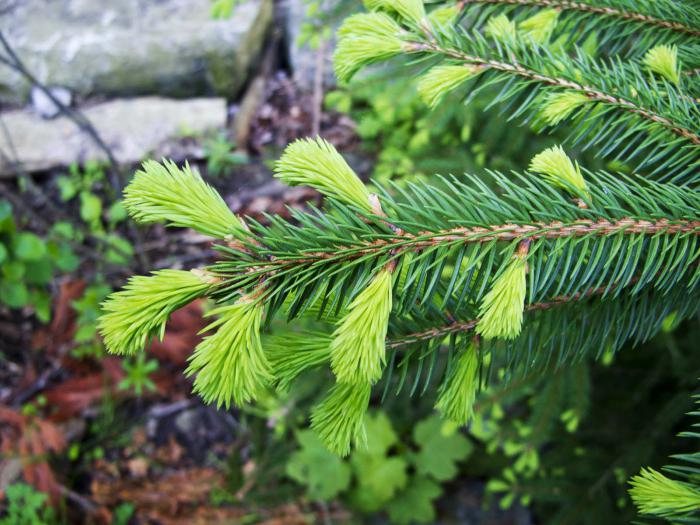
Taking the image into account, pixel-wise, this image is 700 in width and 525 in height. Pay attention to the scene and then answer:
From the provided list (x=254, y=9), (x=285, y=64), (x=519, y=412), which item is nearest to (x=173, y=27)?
(x=254, y=9)

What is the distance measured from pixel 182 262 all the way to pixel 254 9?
2200 mm

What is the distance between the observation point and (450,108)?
211 cm

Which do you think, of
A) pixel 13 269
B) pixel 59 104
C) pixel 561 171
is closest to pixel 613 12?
pixel 561 171

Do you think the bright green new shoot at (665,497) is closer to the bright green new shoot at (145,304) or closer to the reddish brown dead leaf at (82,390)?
the bright green new shoot at (145,304)

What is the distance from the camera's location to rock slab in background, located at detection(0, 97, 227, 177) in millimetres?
3471

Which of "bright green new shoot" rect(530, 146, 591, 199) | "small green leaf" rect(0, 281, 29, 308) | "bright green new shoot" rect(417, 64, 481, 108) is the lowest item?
"small green leaf" rect(0, 281, 29, 308)

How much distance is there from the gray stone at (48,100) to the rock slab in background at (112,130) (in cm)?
5

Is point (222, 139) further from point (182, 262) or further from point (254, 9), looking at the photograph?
point (254, 9)

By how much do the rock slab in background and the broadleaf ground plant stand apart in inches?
118

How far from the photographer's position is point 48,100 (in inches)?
146

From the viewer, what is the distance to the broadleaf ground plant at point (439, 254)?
1.98 ft

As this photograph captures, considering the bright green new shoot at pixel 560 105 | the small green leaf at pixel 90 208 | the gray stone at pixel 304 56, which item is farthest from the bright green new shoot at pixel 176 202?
the gray stone at pixel 304 56


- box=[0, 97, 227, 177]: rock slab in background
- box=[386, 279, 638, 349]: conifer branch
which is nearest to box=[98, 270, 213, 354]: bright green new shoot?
box=[386, 279, 638, 349]: conifer branch

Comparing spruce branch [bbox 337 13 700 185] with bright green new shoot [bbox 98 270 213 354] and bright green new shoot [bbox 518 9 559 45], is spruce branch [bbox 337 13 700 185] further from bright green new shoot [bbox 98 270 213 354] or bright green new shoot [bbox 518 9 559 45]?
bright green new shoot [bbox 98 270 213 354]
